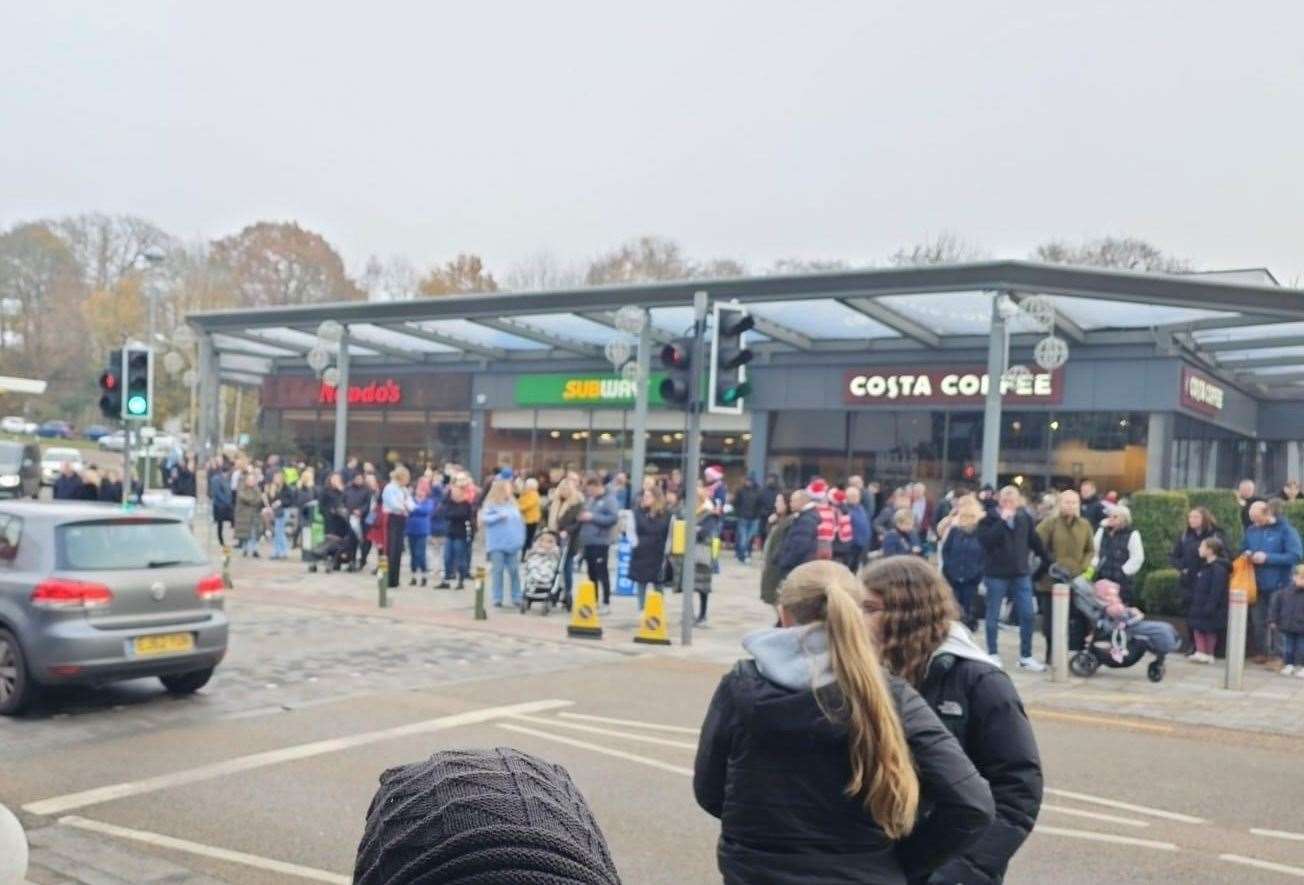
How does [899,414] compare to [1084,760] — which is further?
[899,414]

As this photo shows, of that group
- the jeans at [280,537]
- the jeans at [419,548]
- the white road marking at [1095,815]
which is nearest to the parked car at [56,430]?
the jeans at [280,537]

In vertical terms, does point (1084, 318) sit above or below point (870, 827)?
above

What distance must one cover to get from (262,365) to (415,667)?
31610mm

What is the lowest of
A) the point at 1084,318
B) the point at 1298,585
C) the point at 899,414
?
the point at 1298,585

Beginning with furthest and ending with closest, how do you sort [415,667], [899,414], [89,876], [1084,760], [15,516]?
[899,414] < [415,667] < [15,516] < [1084,760] < [89,876]

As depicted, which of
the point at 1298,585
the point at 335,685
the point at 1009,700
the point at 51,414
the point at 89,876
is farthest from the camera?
the point at 51,414

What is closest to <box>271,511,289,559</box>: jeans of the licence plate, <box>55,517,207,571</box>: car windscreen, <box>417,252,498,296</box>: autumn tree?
<box>55,517,207,571</box>: car windscreen

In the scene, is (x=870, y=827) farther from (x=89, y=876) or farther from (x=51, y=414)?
(x=51, y=414)

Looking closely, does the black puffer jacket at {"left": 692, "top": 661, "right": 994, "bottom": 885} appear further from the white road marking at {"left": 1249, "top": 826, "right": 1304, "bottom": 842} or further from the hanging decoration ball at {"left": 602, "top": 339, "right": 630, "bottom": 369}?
the hanging decoration ball at {"left": 602, "top": 339, "right": 630, "bottom": 369}

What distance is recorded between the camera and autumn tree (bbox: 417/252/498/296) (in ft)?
214

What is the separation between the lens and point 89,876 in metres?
5.62

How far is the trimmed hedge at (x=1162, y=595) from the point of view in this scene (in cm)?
1411

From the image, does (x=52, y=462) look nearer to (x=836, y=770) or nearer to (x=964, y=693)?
(x=964, y=693)

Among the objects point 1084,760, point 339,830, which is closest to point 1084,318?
point 1084,760
